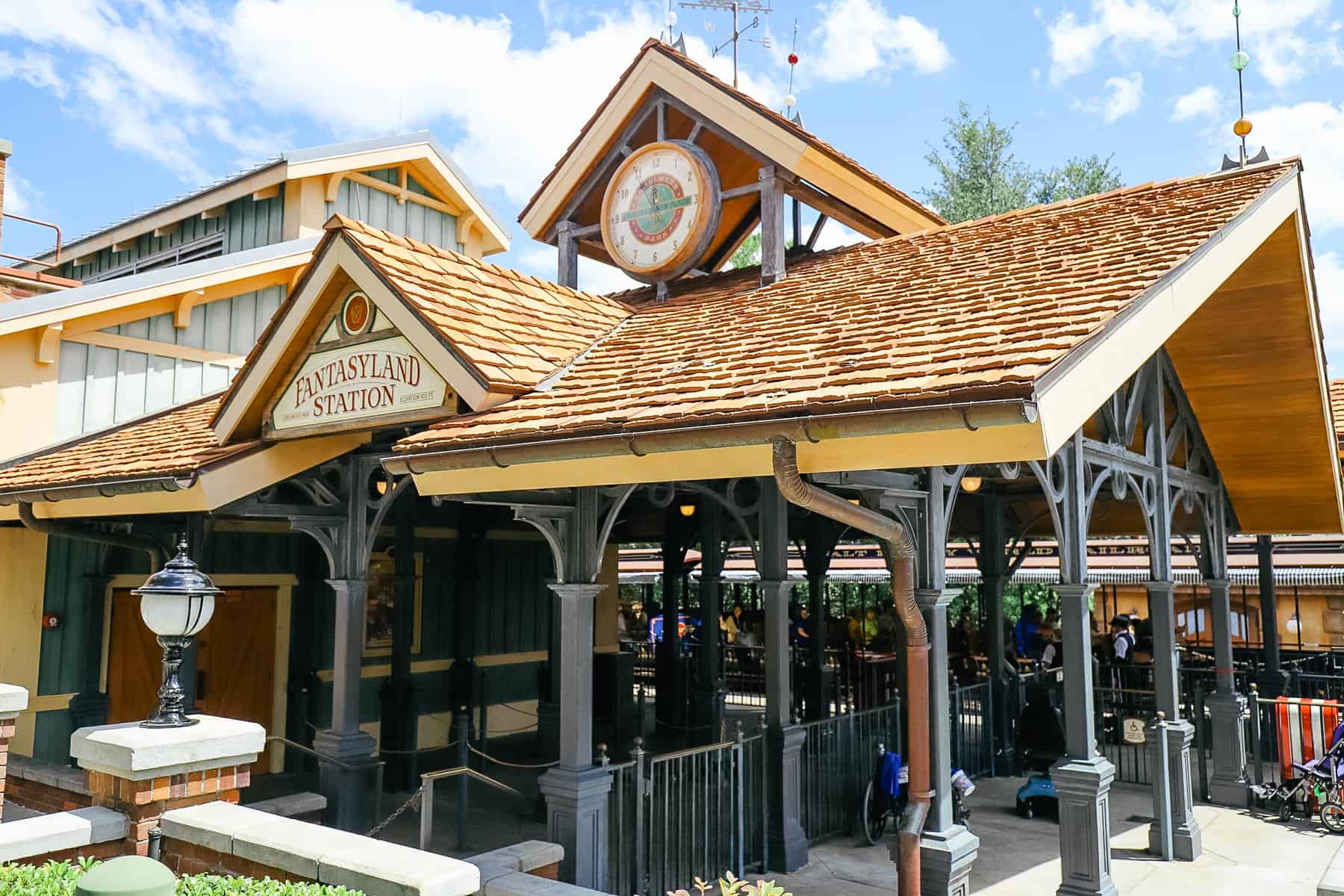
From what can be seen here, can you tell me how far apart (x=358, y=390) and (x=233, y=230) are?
31.3 ft

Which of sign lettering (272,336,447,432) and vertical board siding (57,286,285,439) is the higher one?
vertical board siding (57,286,285,439)

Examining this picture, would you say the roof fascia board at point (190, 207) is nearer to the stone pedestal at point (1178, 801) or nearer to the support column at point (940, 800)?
the support column at point (940, 800)

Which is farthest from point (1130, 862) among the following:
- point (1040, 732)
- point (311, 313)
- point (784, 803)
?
point (311, 313)

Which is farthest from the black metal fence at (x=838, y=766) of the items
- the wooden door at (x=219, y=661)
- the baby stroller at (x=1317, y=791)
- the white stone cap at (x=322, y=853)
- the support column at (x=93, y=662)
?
the support column at (x=93, y=662)

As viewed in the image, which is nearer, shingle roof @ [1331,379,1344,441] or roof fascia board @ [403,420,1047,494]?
roof fascia board @ [403,420,1047,494]

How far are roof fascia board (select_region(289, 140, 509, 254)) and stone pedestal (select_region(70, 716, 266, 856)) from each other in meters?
10.7

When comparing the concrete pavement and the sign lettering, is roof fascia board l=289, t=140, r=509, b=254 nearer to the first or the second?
the sign lettering

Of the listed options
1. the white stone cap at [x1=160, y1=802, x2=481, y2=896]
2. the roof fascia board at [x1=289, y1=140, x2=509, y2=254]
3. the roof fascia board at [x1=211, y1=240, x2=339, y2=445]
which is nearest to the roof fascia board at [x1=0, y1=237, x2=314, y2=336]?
the roof fascia board at [x1=289, y1=140, x2=509, y2=254]

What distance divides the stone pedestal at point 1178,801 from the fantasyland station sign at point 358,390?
732cm

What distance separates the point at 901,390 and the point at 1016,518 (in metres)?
12.0

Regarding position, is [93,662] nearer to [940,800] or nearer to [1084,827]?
[940,800]

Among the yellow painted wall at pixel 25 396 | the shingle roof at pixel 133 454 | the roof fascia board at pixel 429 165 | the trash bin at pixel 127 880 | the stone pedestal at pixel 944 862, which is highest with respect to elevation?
the roof fascia board at pixel 429 165

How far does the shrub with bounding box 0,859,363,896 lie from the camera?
4844 mm

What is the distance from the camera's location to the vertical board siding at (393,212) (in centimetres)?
1623
